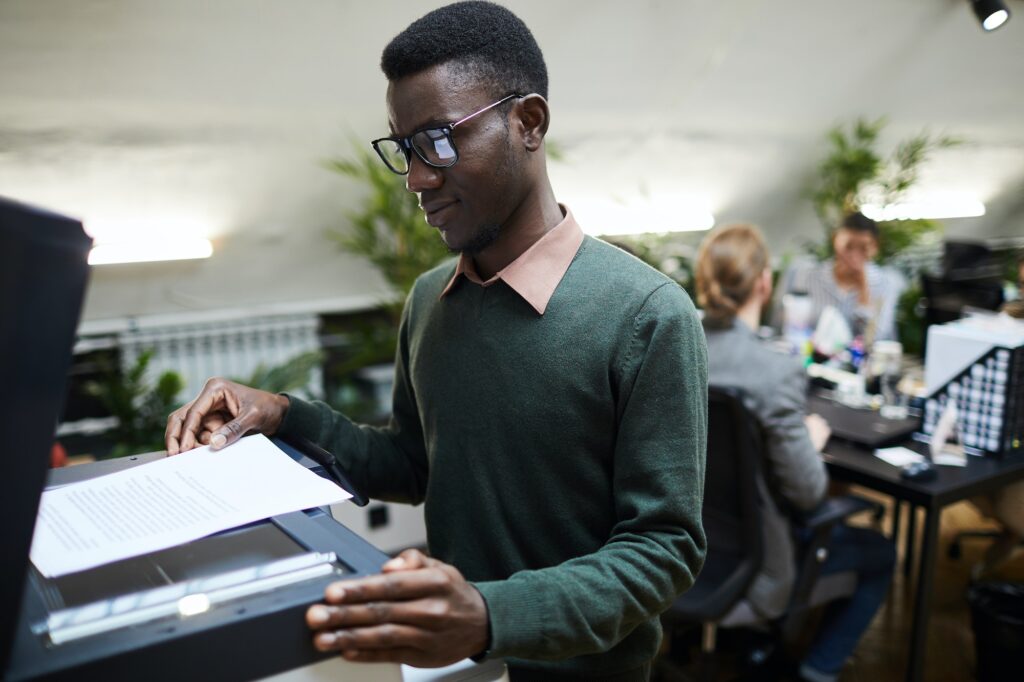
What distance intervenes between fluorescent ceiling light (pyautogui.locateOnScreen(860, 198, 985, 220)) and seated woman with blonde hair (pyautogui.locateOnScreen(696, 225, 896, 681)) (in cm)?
350

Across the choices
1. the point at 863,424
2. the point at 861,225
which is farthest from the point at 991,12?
the point at 863,424

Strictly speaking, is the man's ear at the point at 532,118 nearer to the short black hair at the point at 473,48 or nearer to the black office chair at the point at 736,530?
the short black hair at the point at 473,48

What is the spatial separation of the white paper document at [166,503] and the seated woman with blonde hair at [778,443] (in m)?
1.32

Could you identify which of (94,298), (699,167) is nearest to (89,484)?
(94,298)

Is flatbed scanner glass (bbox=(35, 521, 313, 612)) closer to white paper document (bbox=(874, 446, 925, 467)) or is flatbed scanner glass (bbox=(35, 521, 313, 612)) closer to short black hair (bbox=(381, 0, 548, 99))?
short black hair (bbox=(381, 0, 548, 99))

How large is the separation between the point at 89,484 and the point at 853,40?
15.1ft

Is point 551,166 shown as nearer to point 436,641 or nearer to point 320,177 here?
point 320,177

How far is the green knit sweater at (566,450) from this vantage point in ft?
2.77

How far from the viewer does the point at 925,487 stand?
218 centimetres

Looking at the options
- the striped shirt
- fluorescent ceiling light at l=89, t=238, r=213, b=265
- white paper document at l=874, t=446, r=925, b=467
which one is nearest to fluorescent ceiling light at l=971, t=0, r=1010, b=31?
the striped shirt

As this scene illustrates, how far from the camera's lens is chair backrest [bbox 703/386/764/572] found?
6.77 feet

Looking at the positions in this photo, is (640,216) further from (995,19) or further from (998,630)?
(998,630)

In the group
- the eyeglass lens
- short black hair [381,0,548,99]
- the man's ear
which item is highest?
short black hair [381,0,548,99]

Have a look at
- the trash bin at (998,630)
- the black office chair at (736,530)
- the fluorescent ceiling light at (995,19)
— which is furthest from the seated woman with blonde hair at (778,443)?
the fluorescent ceiling light at (995,19)
